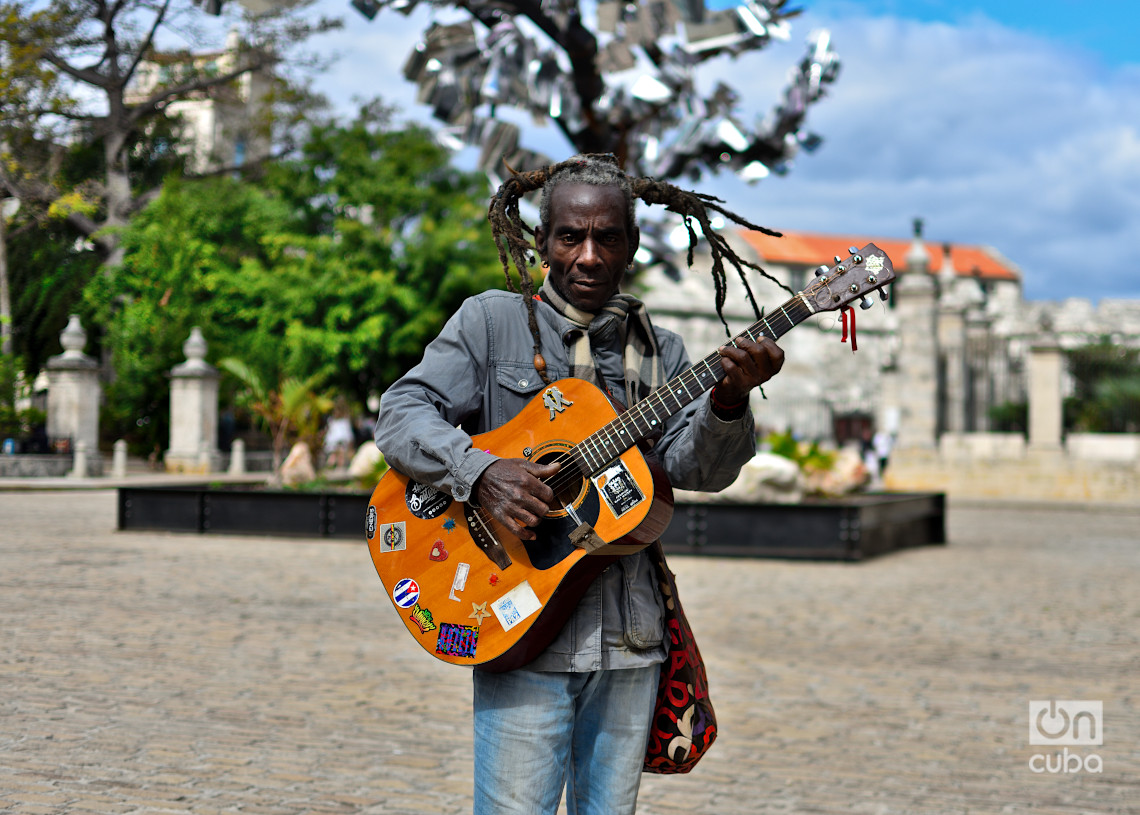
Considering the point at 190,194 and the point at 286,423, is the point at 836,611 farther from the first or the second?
the point at 190,194

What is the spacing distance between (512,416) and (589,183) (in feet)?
1.90

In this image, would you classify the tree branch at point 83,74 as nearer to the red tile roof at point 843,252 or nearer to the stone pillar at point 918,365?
the stone pillar at point 918,365

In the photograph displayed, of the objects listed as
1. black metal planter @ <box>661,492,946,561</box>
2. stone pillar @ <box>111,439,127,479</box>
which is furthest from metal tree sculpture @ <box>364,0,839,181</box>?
stone pillar @ <box>111,439,127,479</box>

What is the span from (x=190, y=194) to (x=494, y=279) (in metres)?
11.7

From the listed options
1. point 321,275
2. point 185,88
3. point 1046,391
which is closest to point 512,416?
point 1046,391

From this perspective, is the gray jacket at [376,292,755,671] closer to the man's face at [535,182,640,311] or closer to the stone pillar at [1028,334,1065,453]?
the man's face at [535,182,640,311]

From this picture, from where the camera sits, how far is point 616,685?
243 cm

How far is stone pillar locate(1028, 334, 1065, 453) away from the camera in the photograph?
25484 millimetres

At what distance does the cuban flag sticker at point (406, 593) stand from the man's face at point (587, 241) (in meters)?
0.76

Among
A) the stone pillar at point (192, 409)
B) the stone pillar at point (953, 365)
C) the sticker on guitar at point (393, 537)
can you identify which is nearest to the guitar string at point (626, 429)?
the sticker on guitar at point (393, 537)

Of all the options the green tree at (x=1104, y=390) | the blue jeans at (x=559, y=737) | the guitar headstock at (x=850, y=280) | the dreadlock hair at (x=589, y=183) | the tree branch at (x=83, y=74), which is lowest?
the blue jeans at (x=559, y=737)

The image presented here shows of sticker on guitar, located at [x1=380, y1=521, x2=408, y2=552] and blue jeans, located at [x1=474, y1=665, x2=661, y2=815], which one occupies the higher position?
sticker on guitar, located at [x1=380, y1=521, x2=408, y2=552]

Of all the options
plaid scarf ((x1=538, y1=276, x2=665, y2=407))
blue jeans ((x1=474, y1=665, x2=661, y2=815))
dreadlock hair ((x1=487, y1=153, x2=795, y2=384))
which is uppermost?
dreadlock hair ((x1=487, y1=153, x2=795, y2=384))

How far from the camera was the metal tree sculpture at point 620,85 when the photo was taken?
12.3m
